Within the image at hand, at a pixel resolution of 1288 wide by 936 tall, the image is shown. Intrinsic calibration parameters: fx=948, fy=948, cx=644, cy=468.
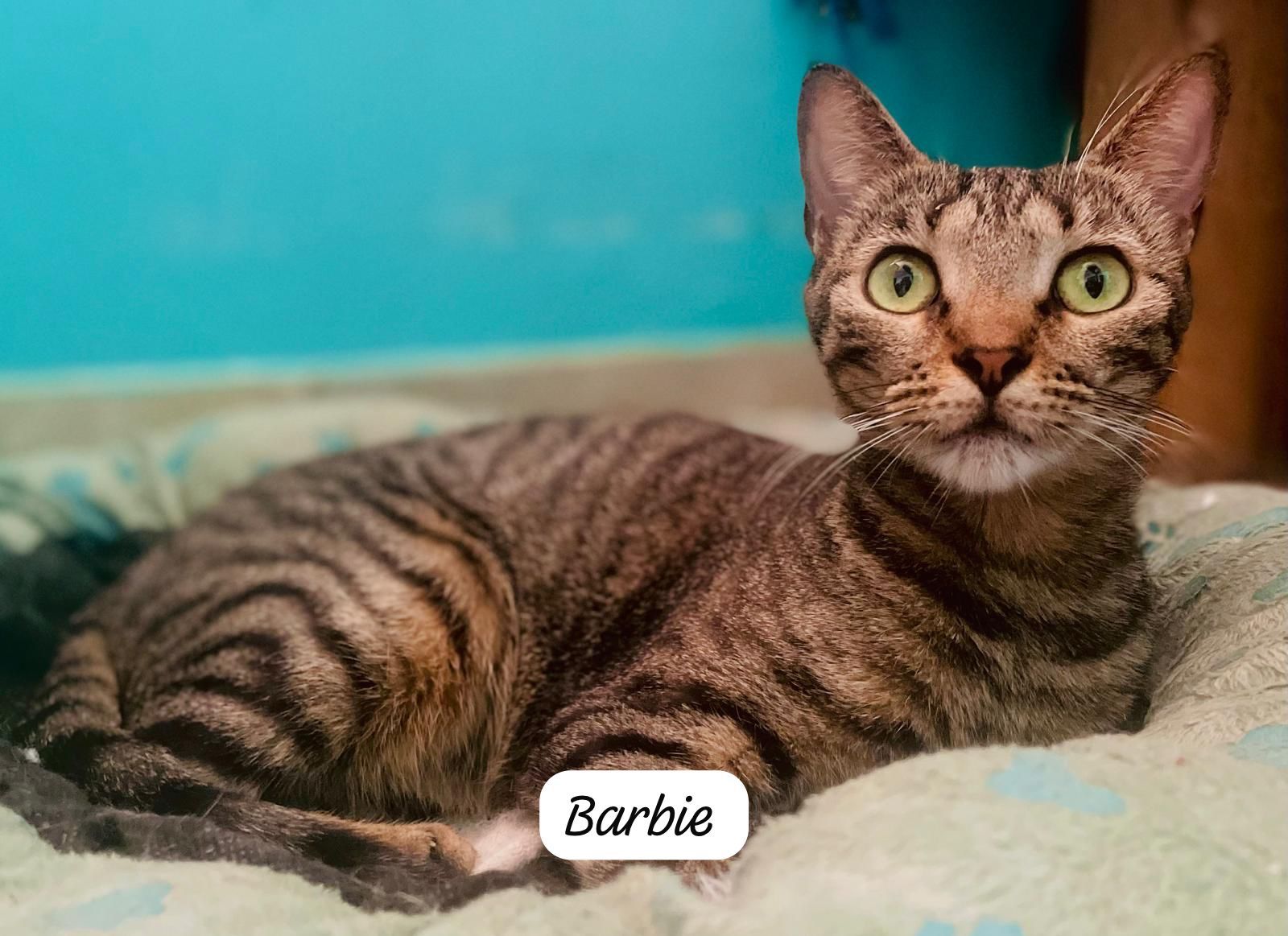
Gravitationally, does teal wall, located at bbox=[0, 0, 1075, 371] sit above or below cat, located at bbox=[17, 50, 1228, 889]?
above

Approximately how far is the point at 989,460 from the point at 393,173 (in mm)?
587

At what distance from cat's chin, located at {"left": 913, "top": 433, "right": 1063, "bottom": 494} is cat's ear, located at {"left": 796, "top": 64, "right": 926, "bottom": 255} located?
0.21 meters

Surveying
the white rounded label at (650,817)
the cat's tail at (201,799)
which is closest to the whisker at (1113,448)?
the white rounded label at (650,817)

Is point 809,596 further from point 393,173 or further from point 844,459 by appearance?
point 393,173

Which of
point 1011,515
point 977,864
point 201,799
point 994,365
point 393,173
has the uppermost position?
point 393,173

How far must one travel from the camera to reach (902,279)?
0.72 meters

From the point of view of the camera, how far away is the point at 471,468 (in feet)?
3.50

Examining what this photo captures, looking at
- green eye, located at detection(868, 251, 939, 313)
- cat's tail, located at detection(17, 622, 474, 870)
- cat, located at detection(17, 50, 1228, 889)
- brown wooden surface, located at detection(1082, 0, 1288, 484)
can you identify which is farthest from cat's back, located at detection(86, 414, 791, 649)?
brown wooden surface, located at detection(1082, 0, 1288, 484)

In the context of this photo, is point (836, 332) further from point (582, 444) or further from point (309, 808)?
→ point (309, 808)

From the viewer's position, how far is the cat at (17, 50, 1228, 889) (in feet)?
2.26

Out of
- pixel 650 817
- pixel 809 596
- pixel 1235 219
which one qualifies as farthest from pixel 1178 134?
pixel 650 817

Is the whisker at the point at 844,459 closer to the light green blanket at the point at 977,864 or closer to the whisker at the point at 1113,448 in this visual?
the whisker at the point at 1113,448

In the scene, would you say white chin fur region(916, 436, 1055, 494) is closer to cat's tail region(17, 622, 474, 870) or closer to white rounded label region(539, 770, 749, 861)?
white rounded label region(539, 770, 749, 861)

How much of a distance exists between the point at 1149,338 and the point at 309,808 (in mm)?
789
